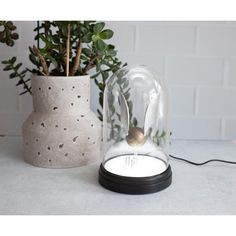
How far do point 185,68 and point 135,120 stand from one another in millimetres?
298

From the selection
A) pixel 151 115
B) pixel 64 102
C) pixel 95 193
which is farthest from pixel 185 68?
pixel 95 193

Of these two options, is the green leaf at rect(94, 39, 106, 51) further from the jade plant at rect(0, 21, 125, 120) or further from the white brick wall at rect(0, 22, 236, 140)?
the white brick wall at rect(0, 22, 236, 140)

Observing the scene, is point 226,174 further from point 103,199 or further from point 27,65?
point 27,65

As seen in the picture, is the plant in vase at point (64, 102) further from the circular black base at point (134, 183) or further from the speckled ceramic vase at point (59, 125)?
the circular black base at point (134, 183)

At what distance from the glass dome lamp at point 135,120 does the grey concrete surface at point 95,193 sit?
6cm

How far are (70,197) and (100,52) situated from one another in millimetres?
310

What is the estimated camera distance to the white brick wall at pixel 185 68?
0.98 m

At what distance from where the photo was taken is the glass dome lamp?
0.75 meters

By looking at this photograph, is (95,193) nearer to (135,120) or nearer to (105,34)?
(135,120)

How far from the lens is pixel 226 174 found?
0.75 metres

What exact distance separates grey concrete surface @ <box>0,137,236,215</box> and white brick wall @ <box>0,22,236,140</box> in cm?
22

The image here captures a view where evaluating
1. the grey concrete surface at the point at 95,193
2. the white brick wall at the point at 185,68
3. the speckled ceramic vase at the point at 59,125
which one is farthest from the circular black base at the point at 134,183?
the white brick wall at the point at 185,68

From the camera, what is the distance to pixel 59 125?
2.43 feet
